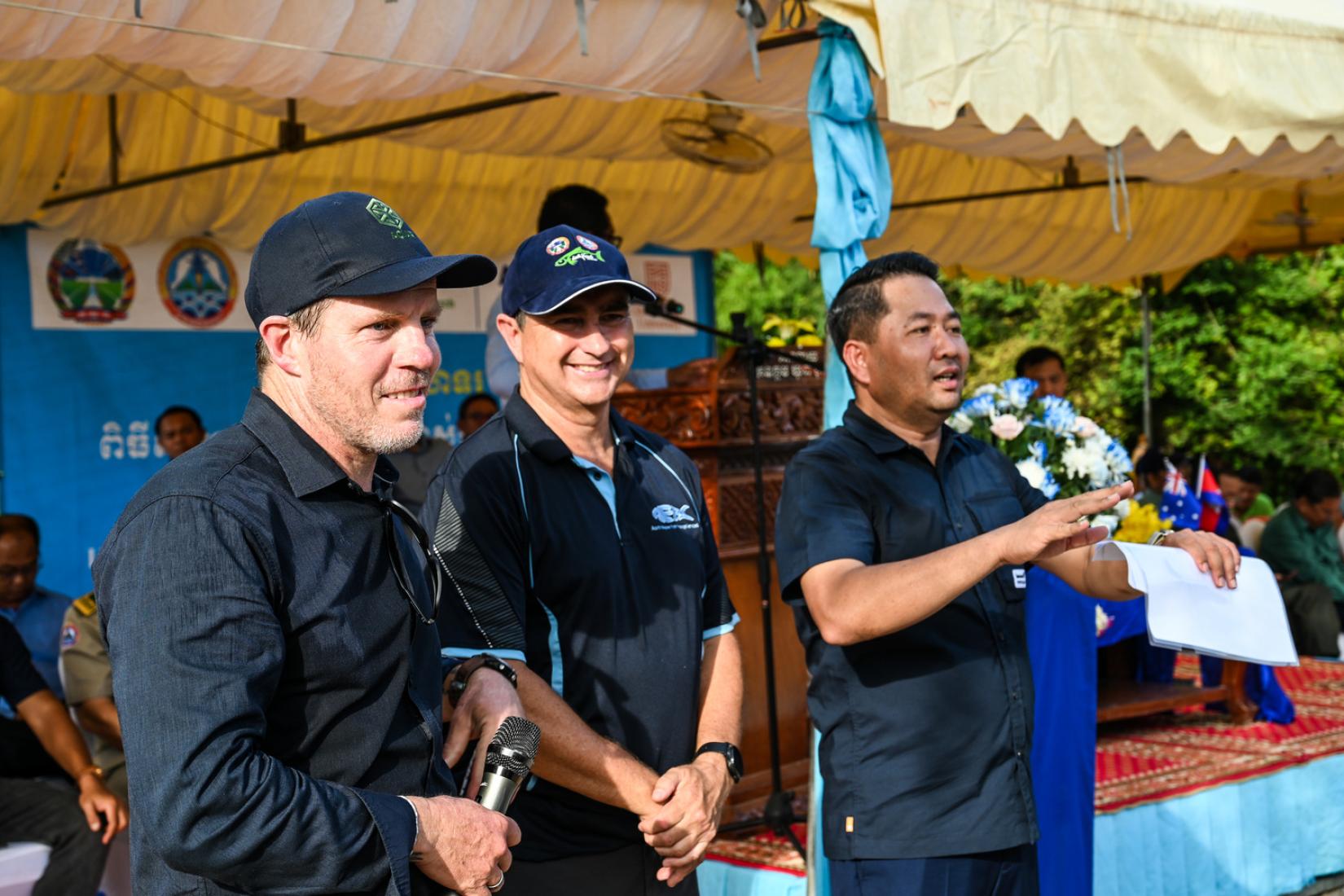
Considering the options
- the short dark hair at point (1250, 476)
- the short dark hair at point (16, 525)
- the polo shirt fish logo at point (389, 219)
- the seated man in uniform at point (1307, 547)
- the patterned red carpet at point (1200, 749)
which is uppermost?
the polo shirt fish logo at point (389, 219)

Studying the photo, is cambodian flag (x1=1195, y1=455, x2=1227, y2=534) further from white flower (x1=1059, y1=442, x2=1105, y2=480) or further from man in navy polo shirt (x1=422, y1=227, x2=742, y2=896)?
man in navy polo shirt (x1=422, y1=227, x2=742, y2=896)

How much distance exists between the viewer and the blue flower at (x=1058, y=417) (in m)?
4.42

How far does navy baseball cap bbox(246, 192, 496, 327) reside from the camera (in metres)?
1.66

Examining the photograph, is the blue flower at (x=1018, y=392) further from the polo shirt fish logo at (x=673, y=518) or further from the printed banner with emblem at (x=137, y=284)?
the printed banner with emblem at (x=137, y=284)

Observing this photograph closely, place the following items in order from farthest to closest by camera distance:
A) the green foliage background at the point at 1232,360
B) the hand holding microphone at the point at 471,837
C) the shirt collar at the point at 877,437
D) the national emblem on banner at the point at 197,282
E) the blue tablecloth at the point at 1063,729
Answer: the green foliage background at the point at 1232,360
the national emblem on banner at the point at 197,282
the blue tablecloth at the point at 1063,729
the shirt collar at the point at 877,437
the hand holding microphone at the point at 471,837

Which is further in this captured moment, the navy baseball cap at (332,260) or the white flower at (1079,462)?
the white flower at (1079,462)

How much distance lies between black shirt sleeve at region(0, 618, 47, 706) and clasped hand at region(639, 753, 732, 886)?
3.00m

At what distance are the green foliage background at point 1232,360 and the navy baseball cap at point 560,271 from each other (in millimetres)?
14193

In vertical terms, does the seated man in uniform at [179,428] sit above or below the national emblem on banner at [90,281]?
below

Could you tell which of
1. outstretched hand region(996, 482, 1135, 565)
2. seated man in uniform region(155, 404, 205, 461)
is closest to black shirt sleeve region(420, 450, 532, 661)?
outstretched hand region(996, 482, 1135, 565)

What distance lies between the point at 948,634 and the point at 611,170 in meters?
6.80

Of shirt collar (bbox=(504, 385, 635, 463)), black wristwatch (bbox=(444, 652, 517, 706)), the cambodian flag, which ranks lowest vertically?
the cambodian flag

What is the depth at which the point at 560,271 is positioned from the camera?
2461 millimetres

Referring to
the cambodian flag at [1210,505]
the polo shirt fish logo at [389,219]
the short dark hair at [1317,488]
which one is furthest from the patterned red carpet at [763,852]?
the short dark hair at [1317,488]
